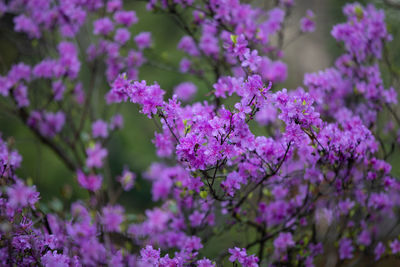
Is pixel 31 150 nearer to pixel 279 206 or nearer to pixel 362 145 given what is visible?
pixel 279 206

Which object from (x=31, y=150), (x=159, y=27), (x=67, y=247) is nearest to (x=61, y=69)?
(x=67, y=247)

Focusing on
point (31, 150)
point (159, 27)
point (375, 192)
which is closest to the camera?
point (375, 192)

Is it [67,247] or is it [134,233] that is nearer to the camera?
[67,247]

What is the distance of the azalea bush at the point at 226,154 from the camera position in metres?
1.54

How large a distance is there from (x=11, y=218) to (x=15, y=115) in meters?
1.57

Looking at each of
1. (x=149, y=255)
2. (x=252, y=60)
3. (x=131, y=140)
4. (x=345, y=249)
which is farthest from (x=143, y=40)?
(x=131, y=140)

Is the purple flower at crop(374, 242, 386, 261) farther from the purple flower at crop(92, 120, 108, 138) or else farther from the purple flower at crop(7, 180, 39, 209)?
the purple flower at crop(92, 120, 108, 138)

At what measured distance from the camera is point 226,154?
1497mm

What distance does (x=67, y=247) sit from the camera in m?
1.64

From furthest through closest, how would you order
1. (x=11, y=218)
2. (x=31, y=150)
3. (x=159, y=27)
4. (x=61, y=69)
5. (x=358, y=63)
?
(x=159, y=27) → (x=31, y=150) → (x=61, y=69) → (x=358, y=63) → (x=11, y=218)

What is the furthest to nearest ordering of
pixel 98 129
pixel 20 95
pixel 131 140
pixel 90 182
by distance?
pixel 131 140
pixel 98 129
pixel 20 95
pixel 90 182

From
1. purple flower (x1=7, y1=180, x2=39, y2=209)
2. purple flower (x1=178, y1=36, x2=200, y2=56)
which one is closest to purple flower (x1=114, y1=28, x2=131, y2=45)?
purple flower (x1=178, y1=36, x2=200, y2=56)

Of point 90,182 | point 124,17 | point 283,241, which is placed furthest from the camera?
point 124,17

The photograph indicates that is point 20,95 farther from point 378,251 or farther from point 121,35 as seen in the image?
point 378,251
